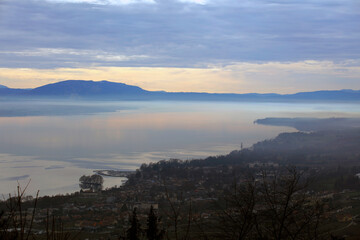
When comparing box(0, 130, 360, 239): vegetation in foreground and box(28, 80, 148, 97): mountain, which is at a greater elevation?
box(28, 80, 148, 97): mountain

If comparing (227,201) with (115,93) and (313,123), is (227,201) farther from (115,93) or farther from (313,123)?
(115,93)

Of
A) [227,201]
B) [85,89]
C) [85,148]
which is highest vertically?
[85,89]

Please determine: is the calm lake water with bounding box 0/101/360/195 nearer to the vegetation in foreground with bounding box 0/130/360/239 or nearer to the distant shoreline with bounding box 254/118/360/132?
the vegetation in foreground with bounding box 0/130/360/239

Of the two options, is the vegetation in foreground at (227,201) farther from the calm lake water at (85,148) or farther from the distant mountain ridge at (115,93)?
the distant mountain ridge at (115,93)

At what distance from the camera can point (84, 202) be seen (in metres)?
14.5

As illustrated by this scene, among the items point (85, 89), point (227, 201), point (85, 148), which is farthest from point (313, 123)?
point (85, 89)

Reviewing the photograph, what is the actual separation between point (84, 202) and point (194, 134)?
27458 millimetres

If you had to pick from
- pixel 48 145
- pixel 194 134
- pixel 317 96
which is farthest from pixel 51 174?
pixel 317 96

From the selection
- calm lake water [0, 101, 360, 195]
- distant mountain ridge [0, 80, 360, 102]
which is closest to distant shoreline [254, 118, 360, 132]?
calm lake water [0, 101, 360, 195]

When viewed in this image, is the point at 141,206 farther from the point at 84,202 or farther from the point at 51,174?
the point at 51,174

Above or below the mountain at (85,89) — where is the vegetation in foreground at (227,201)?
below

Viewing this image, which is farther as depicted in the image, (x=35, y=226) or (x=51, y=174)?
(x=51, y=174)

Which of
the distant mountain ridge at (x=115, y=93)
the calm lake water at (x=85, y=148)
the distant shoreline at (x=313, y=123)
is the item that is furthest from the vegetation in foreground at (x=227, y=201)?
the distant mountain ridge at (x=115, y=93)

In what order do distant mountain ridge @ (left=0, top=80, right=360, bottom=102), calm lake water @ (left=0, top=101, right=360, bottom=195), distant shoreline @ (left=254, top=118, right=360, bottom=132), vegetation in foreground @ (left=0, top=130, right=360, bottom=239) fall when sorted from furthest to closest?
distant mountain ridge @ (left=0, top=80, right=360, bottom=102)
distant shoreline @ (left=254, top=118, right=360, bottom=132)
calm lake water @ (left=0, top=101, right=360, bottom=195)
vegetation in foreground @ (left=0, top=130, right=360, bottom=239)
